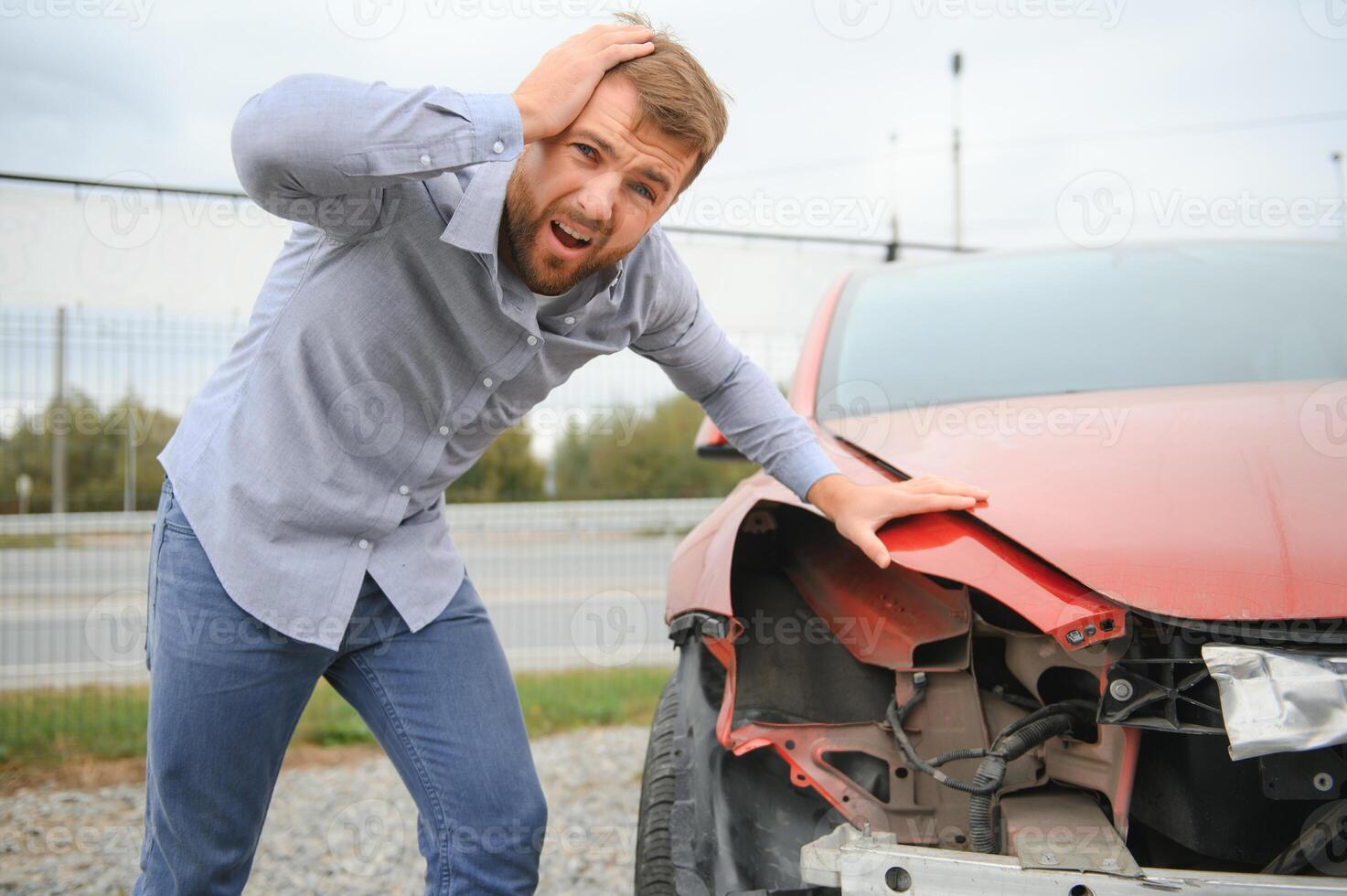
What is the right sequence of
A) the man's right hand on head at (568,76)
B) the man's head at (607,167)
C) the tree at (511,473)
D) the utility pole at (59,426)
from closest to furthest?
the man's right hand on head at (568,76), the man's head at (607,167), the utility pole at (59,426), the tree at (511,473)

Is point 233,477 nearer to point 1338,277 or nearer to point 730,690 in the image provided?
point 730,690

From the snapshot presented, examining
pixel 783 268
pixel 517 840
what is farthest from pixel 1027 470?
pixel 783 268

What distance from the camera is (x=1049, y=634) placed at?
1.49m

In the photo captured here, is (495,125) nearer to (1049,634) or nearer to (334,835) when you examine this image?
(1049,634)

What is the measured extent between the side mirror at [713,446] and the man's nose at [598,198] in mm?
1041

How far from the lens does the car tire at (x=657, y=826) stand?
1.96 metres

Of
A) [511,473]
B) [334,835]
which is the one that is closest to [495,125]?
[334,835]

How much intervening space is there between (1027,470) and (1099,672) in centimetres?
35

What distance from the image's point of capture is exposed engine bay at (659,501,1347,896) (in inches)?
53.3

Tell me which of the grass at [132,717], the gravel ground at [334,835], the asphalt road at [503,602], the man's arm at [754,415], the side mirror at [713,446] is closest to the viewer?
the man's arm at [754,415]

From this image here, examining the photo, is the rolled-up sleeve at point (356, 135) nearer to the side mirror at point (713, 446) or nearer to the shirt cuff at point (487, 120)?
the shirt cuff at point (487, 120)

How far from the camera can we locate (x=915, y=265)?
302 cm

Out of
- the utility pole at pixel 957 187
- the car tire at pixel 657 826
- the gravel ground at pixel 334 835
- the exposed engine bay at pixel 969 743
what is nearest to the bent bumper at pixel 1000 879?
the exposed engine bay at pixel 969 743

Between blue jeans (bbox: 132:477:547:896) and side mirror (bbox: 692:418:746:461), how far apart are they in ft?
2.93
